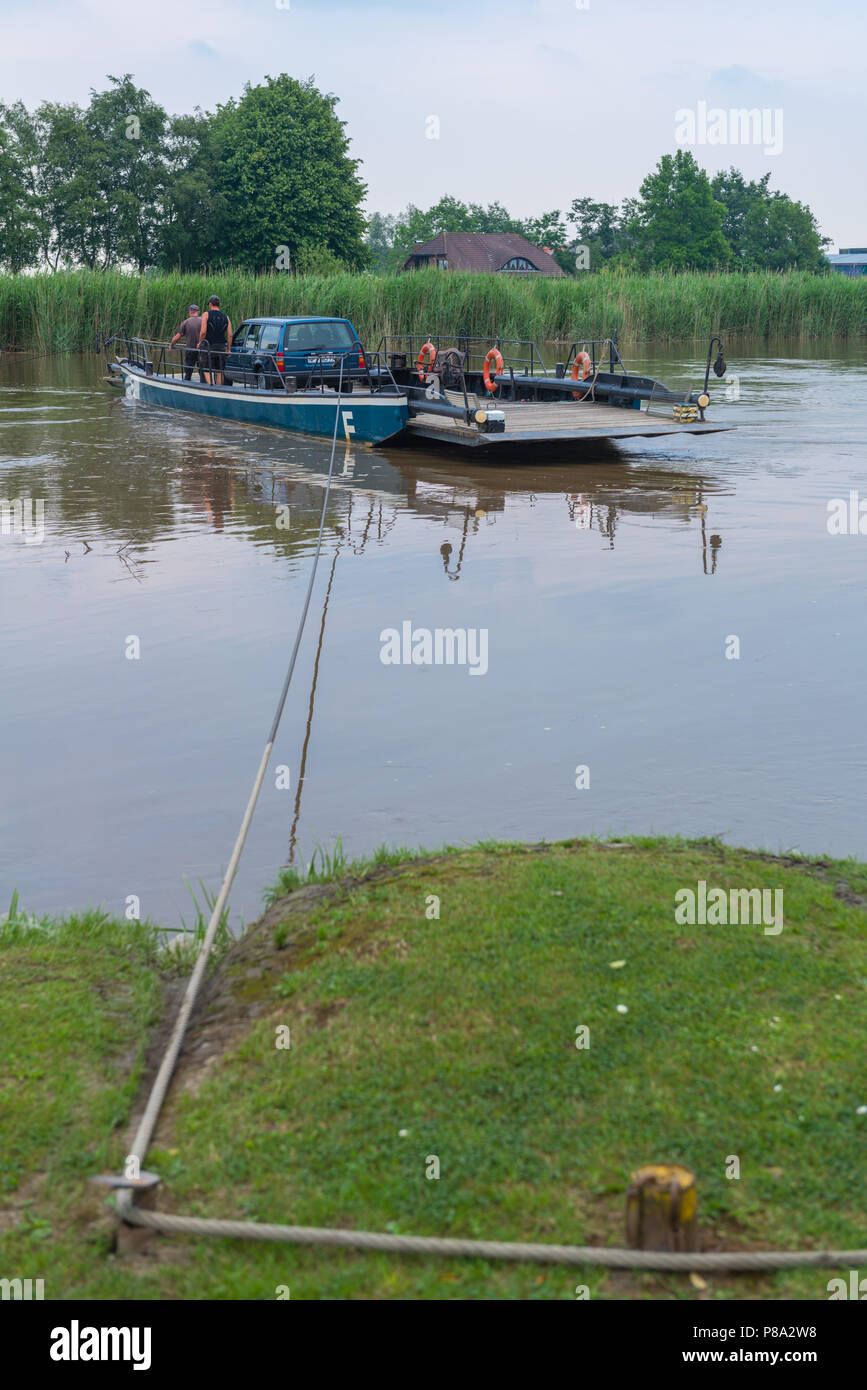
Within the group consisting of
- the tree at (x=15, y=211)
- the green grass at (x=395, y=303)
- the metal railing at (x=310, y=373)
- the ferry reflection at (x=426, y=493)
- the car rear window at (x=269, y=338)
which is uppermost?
the tree at (x=15, y=211)

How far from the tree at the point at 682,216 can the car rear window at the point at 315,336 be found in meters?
86.8

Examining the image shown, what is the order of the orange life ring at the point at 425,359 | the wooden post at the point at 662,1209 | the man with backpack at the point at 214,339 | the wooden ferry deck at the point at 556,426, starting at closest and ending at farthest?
the wooden post at the point at 662,1209 → the wooden ferry deck at the point at 556,426 → the orange life ring at the point at 425,359 → the man with backpack at the point at 214,339

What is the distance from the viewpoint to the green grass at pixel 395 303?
33.0m

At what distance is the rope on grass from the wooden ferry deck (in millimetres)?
14557

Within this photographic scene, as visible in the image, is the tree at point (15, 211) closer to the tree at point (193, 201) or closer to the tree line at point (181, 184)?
the tree line at point (181, 184)

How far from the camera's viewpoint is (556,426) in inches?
701

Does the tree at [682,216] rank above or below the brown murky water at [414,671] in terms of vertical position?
above

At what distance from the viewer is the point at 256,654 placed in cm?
909

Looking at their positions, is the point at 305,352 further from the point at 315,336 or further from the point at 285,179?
the point at 285,179

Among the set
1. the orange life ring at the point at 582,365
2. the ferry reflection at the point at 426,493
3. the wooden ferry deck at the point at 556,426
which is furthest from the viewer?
the orange life ring at the point at 582,365

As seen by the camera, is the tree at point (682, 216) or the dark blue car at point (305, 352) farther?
the tree at point (682, 216)

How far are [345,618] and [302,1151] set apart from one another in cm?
693

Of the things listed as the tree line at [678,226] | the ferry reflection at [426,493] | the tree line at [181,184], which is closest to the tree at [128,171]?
the tree line at [181,184]
